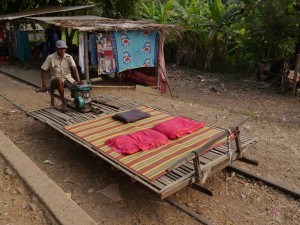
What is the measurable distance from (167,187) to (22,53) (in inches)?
524

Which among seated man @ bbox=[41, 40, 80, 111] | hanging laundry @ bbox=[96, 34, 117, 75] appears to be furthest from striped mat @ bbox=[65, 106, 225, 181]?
hanging laundry @ bbox=[96, 34, 117, 75]

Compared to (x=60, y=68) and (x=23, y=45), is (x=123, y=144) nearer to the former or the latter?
(x=60, y=68)

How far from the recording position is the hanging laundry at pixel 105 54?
377 inches

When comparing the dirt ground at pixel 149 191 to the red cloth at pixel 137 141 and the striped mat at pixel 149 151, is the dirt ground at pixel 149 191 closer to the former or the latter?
the striped mat at pixel 149 151

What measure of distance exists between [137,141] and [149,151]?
26cm

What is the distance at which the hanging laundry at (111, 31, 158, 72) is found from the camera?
9734 millimetres

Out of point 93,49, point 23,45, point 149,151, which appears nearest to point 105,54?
point 93,49

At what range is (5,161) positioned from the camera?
15.0 feet

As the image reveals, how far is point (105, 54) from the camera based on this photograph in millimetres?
9695

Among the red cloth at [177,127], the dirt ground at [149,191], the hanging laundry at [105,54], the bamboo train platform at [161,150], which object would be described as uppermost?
the hanging laundry at [105,54]

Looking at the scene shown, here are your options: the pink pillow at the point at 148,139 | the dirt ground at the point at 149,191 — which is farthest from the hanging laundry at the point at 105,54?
the pink pillow at the point at 148,139

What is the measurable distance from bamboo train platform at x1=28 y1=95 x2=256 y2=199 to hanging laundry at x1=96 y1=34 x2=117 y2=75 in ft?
12.9

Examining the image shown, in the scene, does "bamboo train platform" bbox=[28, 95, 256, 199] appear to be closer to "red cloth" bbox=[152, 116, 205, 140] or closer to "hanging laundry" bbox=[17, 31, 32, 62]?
"red cloth" bbox=[152, 116, 205, 140]

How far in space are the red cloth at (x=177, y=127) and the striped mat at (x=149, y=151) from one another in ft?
0.24
